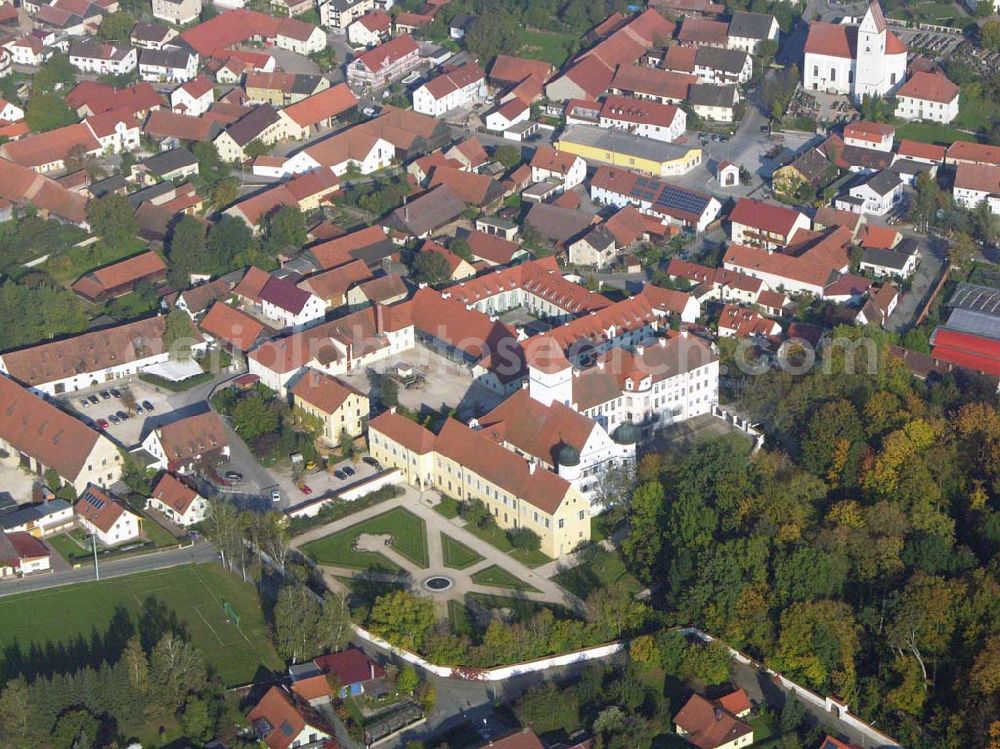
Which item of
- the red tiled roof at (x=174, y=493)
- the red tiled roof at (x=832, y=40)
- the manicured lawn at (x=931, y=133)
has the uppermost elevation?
the red tiled roof at (x=832, y=40)

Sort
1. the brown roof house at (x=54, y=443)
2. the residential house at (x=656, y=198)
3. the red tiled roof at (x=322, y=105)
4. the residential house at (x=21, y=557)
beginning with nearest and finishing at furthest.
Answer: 1. the residential house at (x=21, y=557)
2. the brown roof house at (x=54, y=443)
3. the residential house at (x=656, y=198)
4. the red tiled roof at (x=322, y=105)

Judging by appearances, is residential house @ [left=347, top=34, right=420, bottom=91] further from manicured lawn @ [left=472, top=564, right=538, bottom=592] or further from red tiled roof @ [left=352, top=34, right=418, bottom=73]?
manicured lawn @ [left=472, top=564, right=538, bottom=592]

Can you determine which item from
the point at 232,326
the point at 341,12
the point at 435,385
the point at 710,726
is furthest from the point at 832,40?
the point at 710,726

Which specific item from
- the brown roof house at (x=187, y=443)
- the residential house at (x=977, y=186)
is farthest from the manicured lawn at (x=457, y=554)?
the residential house at (x=977, y=186)

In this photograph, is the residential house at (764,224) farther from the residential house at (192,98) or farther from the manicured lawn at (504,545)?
the residential house at (192,98)

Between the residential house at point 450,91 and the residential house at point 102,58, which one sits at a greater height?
the residential house at point 102,58

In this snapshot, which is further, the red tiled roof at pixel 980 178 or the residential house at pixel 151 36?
the residential house at pixel 151 36

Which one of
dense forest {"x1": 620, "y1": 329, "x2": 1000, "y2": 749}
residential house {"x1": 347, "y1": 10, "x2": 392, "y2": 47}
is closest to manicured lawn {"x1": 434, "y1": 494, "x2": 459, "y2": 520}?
dense forest {"x1": 620, "y1": 329, "x2": 1000, "y2": 749}
